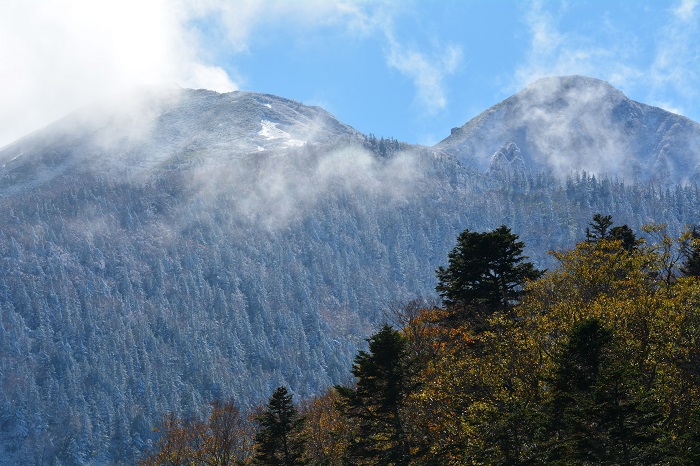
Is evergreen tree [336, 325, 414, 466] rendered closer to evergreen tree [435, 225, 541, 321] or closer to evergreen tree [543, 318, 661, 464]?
evergreen tree [543, 318, 661, 464]

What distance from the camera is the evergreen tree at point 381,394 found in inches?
1457

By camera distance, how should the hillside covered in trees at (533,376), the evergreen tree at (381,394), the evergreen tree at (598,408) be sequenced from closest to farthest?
the evergreen tree at (598,408) < the hillside covered in trees at (533,376) < the evergreen tree at (381,394)

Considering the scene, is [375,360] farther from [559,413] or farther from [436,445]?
[559,413]

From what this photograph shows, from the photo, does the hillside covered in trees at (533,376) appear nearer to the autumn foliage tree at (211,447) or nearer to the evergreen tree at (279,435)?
the evergreen tree at (279,435)

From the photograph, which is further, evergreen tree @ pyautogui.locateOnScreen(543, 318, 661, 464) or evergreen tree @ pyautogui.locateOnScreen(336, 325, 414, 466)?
evergreen tree @ pyautogui.locateOnScreen(336, 325, 414, 466)

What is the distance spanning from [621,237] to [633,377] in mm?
38817

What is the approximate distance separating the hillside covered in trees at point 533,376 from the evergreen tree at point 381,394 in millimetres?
73

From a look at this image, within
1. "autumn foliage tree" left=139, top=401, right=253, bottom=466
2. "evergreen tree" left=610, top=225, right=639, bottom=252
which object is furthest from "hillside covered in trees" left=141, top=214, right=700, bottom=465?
"autumn foliage tree" left=139, top=401, right=253, bottom=466

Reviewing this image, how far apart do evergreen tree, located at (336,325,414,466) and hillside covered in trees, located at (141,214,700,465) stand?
73mm

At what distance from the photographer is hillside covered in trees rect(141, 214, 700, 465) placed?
93.0 feet

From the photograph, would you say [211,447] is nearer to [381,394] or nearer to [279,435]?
[279,435]

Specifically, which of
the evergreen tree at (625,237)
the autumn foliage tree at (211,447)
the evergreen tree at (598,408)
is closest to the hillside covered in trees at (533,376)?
the evergreen tree at (598,408)

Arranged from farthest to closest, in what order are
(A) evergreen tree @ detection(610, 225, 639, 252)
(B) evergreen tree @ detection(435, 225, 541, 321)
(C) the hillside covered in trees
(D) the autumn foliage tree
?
(D) the autumn foliage tree < (A) evergreen tree @ detection(610, 225, 639, 252) < (B) evergreen tree @ detection(435, 225, 541, 321) < (C) the hillside covered in trees

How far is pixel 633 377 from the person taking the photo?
29.9m
